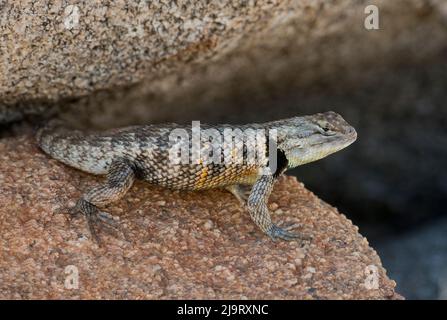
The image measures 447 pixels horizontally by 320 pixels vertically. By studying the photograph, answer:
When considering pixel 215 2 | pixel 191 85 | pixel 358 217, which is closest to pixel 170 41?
pixel 215 2

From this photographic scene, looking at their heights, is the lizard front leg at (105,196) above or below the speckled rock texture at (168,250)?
above

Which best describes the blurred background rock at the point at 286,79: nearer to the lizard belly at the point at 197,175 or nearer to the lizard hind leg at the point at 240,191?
the lizard belly at the point at 197,175

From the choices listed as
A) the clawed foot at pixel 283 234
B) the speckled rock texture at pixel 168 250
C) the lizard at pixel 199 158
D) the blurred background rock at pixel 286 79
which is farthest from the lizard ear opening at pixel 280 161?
the blurred background rock at pixel 286 79

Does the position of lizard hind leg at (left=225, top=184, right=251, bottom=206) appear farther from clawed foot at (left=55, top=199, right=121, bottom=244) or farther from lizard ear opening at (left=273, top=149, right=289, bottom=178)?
clawed foot at (left=55, top=199, right=121, bottom=244)

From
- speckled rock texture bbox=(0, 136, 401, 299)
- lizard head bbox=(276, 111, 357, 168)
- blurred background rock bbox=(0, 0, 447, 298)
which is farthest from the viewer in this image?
lizard head bbox=(276, 111, 357, 168)

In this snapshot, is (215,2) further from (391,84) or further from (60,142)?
(391,84)

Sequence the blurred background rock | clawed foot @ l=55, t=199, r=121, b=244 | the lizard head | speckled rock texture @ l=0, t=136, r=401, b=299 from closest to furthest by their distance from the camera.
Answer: speckled rock texture @ l=0, t=136, r=401, b=299
clawed foot @ l=55, t=199, r=121, b=244
the blurred background rock
the lizard head

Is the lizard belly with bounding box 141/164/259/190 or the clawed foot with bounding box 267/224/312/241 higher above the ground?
the lizard belly with bounding box 141/164/259/190

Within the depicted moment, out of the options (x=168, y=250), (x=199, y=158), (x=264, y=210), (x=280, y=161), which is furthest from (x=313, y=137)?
(x=168, y=250)

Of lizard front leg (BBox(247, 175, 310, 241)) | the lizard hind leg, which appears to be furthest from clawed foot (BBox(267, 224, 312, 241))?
the lizard hind leg
